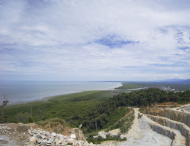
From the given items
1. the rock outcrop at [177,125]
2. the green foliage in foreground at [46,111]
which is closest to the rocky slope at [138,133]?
the rock outcrop at [177,125]

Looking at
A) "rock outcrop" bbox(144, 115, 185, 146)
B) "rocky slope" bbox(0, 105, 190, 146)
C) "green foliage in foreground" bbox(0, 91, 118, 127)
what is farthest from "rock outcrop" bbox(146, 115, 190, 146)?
"green foliage in foreground" bbox(0, 91, 118, 127)

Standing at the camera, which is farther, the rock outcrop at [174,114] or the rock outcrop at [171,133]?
the rock outcrop at [174,114]

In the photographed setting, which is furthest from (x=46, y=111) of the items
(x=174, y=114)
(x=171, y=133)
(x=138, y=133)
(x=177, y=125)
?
(x=177, y=125)

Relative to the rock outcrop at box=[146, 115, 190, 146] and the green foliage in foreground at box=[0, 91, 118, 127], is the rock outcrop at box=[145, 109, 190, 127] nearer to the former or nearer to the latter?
the rock outcrop at box=[146, 115, 190, 146]

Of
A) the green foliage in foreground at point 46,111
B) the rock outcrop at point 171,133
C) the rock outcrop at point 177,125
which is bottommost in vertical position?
the green foliage in foreground at point 46,111

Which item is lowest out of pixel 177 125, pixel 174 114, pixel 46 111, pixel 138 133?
pixel 46 111

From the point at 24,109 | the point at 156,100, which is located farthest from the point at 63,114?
the point at 156,100

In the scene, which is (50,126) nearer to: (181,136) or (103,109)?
(181,136)

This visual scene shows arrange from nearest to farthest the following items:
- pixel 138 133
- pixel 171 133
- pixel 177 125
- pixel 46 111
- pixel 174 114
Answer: pixel 171 133
pixel 177 125
pixel 174 114
pixel 138 133
pixel 46 111

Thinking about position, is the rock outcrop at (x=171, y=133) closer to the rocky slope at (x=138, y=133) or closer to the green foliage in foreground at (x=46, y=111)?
the rocky slope at (x=138, y=133)

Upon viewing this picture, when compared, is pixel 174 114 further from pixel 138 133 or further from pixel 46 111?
pixel 46 111

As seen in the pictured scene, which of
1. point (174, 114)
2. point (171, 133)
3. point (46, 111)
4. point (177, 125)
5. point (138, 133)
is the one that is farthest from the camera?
point (46, 111)
